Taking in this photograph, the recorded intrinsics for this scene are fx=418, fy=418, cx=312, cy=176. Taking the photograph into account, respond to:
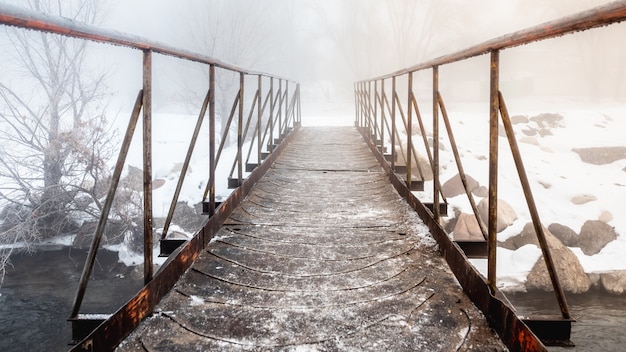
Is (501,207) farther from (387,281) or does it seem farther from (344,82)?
(344,82)

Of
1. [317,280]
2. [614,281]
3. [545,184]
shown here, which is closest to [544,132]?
[545,184]

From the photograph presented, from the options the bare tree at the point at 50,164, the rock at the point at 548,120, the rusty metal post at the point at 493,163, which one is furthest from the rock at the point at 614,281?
the bare tree at the point at 50,164

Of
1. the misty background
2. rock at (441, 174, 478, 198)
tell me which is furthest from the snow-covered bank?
the misty background

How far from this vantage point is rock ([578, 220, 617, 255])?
9805mm

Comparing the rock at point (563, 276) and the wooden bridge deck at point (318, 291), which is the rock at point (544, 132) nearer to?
the rock at point (563, 276)

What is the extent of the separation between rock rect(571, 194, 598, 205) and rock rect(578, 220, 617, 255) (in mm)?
1257

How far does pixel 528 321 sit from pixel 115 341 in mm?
1527

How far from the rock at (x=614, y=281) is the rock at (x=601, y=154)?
776cm

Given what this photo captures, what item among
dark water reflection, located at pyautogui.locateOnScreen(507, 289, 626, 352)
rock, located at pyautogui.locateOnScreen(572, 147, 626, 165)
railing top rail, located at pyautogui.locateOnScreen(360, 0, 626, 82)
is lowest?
dark water reflection, located at pyautogui.locateOnScreen(507, 289, 626, 352)

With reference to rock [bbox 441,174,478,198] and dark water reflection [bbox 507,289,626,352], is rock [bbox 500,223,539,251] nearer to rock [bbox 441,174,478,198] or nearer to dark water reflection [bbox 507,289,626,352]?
dark water reflection [bbox 507,289,626,352]

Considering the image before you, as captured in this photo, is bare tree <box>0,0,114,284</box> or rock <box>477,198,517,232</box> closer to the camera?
bare tree <box>0,0,114,284</box>

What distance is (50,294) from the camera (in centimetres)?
834

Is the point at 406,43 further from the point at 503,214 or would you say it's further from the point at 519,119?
the point at 503,214

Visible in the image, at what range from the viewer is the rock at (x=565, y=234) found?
10.1 meters
